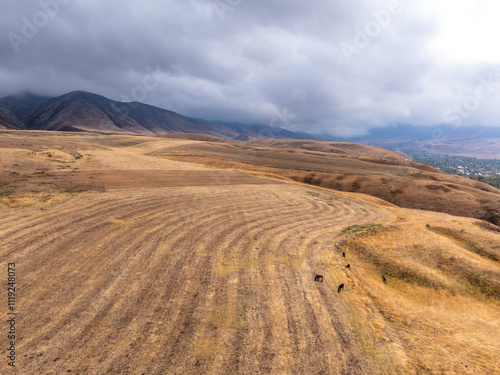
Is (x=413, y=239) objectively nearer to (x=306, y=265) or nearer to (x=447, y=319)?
(x=447, y=319)

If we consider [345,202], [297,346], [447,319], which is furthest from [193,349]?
[345,202]

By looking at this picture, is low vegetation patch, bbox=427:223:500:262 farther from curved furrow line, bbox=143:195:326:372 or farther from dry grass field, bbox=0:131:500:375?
curved furrow line, bbox=143:195:326:372

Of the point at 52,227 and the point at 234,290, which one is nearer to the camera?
the point at 234,290

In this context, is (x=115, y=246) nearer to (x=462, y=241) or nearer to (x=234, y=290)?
(x=234, y=290)

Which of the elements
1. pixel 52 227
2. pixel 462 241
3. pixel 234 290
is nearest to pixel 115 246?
pixel 52 227

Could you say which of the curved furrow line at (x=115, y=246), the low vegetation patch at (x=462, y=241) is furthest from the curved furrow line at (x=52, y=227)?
the low vegetation patch at (x=462, y=241)

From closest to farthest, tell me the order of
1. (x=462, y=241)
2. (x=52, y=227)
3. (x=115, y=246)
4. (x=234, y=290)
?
1. (x=234, y=290)
2. (x=115, y=246)
3. (x=52, y=227)
4. (x=462, y=241)

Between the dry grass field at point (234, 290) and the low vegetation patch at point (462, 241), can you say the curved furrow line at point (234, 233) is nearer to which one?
the dry grass field at point (234, 290)

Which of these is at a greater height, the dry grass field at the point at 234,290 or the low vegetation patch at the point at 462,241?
the low vegetation patch at the point at 462,241
